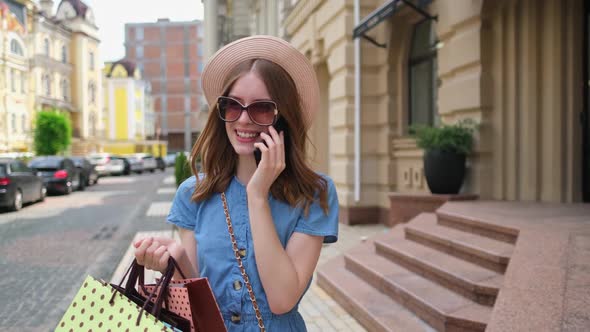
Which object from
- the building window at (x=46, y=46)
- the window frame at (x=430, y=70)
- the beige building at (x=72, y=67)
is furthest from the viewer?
the building window at (x=46, y=46)

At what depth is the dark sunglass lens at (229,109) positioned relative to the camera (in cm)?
168

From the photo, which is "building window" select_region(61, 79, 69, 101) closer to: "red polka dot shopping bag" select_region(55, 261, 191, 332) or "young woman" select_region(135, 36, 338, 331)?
"young woman" select_region(135, 36, 338, 331)

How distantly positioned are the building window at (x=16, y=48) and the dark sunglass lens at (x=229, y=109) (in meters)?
51.8

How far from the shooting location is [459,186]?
772 centimetres

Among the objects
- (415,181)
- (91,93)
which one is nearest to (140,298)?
(415,181)

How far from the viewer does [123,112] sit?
239ft

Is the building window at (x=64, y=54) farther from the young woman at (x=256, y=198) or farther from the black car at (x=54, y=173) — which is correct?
the young woman at (x=256, y=198)

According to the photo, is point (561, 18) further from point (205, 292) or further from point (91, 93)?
point (91, 93)

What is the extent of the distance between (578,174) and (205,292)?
6.61 m

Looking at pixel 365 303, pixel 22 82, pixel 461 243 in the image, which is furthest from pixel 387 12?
pixel 22 82

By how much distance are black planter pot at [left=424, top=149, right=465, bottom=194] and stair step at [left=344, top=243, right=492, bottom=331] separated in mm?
1783


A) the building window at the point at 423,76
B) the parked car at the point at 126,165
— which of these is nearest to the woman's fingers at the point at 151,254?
the building window at the point at 423,76

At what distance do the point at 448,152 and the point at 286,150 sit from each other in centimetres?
615

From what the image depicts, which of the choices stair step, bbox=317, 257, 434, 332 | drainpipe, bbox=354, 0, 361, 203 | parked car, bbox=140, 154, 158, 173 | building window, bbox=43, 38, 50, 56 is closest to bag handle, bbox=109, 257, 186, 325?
stair step, bbox=317, 257, 434, 332
